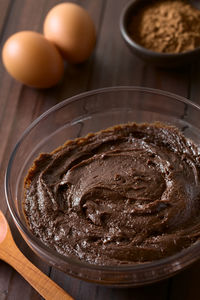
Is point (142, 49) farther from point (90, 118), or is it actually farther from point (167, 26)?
point (90, 118)

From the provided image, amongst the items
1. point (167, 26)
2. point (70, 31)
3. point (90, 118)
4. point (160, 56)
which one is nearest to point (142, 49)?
point (160, 56)

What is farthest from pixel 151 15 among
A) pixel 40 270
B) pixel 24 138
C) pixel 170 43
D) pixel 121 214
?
pixel 40 270

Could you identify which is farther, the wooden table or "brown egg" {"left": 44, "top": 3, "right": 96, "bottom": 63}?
"brown egg" {"left": 44, "top": 3, "right": 96, "bottom": 63}

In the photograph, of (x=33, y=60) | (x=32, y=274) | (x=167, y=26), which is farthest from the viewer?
(x=167, y=26)

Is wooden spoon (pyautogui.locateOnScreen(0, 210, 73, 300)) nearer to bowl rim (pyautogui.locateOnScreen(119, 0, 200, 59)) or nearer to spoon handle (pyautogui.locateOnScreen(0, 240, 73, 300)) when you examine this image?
spoon handle (pyautogui.locateOnScreen(0, 240, 73, 300))

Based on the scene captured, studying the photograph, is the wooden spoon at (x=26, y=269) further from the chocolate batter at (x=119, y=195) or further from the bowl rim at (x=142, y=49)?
the bowl rim at (x=142, y=49)

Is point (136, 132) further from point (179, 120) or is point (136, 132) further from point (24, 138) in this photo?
point (24, 138)

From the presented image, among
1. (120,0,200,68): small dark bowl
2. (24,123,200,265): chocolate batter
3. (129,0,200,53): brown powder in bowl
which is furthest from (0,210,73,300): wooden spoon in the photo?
(129,0,200,53): brown powder in bowl

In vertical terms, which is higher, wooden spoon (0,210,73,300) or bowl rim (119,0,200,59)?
bowl rim (119,0,200,59)
